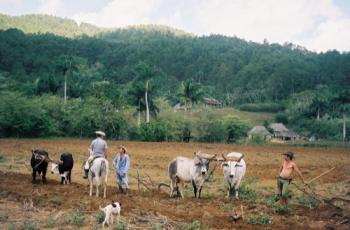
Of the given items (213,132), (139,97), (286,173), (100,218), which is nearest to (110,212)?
(100,218)

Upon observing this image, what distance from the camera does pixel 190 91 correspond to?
69.1 metres

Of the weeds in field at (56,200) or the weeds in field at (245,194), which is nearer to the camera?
the weeds in field at (56,200)

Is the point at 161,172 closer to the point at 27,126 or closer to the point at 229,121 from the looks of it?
the point at 27,126

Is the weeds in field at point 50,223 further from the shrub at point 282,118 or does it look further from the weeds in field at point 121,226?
the shrub at point 282,118

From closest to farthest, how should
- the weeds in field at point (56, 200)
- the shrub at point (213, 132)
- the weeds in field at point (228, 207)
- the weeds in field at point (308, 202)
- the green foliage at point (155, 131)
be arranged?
the weeds in field at point (228, 207) → the weeds in field at point (56, 200) → the weeds in field at point (308, 202) → the green foliage at point (155, 131) → the shrub at point (213, 132)

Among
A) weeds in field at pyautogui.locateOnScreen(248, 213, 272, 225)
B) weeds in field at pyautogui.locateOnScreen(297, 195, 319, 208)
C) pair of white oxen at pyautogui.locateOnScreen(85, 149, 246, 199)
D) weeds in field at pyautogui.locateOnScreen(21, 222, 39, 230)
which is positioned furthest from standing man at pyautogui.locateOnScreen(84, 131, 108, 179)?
weeds in field at pyautogui.locateOnScreen(297, 195, 319, 208)

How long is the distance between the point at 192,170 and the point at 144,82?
51028 millimetres

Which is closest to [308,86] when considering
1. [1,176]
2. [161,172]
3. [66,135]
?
[66,135]

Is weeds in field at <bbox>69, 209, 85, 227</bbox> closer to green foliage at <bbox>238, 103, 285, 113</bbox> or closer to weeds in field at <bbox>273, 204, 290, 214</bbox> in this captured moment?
weeds in field at <bbox>273, 204, 290, 214</bbox>

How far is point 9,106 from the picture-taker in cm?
5553

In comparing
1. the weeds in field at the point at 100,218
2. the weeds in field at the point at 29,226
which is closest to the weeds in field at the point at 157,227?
the weeds in field at the point at 100,218

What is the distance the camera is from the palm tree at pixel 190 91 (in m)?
68.5

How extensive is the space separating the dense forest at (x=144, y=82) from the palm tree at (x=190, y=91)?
6.2 inches

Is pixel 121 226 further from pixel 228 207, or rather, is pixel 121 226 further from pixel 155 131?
pixel 155 131
